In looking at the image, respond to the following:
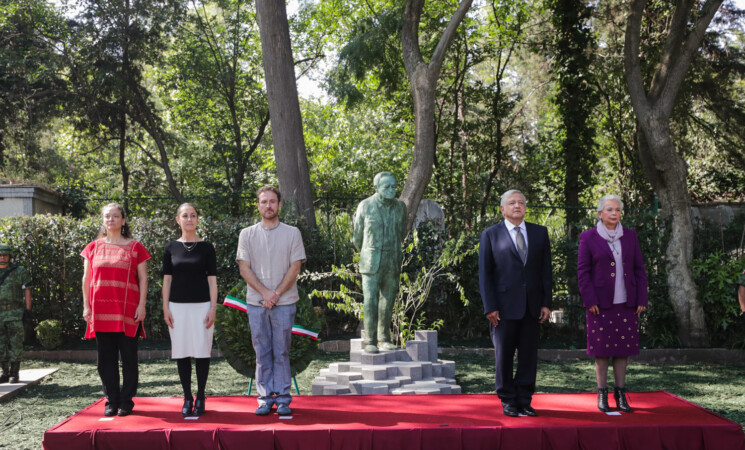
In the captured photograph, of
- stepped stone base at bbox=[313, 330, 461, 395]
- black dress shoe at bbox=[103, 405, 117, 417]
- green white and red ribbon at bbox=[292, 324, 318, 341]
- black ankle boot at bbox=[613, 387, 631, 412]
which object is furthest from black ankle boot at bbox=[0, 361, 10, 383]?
black ankle boot at bbox=[613, 387, 631, 412]

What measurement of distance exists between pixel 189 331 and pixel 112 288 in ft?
2.45

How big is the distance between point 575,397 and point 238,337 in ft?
10.8

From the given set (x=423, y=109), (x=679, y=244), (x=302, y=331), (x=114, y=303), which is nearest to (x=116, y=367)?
(x=114, y=303)

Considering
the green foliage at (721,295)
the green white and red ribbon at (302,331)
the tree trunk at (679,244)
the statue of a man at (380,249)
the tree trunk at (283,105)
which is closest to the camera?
the green white and red ribbon at (302,331)

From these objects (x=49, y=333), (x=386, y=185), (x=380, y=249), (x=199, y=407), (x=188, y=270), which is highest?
(x=386, y=185)

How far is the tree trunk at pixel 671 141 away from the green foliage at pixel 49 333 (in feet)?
31.3

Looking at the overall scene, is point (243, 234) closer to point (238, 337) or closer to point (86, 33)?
point (238, 337)

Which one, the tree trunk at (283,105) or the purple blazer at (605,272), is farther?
the tree trunk at (283,105)

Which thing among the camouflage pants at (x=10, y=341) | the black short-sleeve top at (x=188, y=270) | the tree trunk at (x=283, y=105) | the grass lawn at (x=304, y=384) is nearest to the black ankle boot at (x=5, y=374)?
the camouflage pants at (x=10, y=341)

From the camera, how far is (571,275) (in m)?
11.1

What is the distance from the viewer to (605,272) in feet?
17.2

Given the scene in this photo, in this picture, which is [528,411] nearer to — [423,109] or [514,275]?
[514,275]

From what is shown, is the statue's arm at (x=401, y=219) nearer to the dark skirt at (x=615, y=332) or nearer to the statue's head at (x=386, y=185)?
the statue's head at (x=386, y=185)

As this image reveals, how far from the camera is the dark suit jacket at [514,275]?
199 inches
